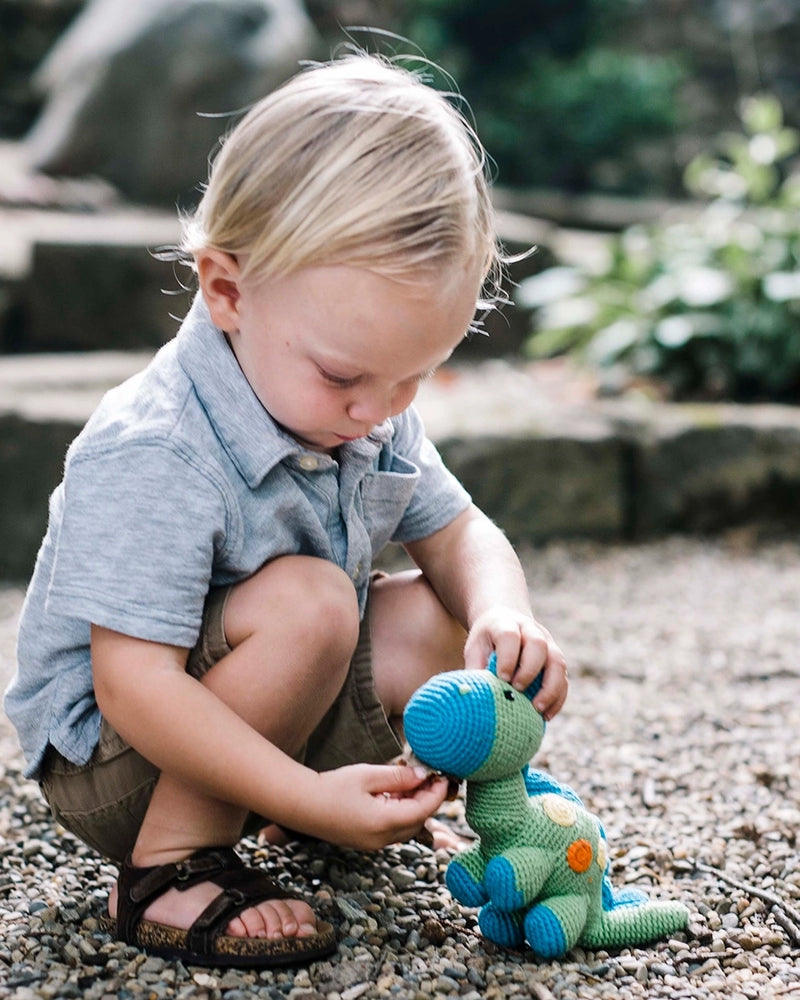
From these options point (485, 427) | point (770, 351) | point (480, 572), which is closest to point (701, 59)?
point (770, 351)

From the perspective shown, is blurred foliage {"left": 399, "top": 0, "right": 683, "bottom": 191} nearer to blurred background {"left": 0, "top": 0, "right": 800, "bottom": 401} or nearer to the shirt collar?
blurred background {"left": 0, "top": 0, "right": 800, "bottom": 401}

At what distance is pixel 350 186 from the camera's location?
125 centimetres

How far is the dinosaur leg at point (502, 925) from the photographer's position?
1.34 meters

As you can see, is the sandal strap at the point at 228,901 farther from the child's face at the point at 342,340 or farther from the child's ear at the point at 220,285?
the child's ear at the point at 220,285

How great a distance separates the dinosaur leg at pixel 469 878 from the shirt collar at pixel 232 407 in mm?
468

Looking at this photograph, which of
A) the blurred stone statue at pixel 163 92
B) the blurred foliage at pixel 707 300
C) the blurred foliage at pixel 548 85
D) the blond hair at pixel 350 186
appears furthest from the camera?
the blurred foliage at pixel 548 85

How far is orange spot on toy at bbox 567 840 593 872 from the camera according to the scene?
131 cm

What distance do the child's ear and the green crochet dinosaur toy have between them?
0.45 meters

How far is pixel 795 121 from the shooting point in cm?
1023

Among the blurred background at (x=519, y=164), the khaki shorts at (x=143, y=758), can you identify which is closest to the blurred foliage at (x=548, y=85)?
the blurred background at (x=519, y=164)

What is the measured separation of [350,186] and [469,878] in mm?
739

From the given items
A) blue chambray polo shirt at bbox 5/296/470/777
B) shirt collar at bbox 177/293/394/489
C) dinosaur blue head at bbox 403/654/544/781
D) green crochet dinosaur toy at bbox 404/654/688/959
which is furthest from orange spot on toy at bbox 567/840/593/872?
shirt collar at bbox 177/293/394/489

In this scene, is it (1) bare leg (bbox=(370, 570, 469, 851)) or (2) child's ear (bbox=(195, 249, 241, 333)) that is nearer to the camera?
(2) child's ear (bbox=(195, 249, 241, 333))

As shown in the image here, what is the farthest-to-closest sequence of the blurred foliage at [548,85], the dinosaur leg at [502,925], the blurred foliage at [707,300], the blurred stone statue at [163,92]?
the blurred foliage at [548,85]
the blurred stone statue at [163,92]
the blurred foliage at [707,300]
the dinosaur leg at [502,925]
